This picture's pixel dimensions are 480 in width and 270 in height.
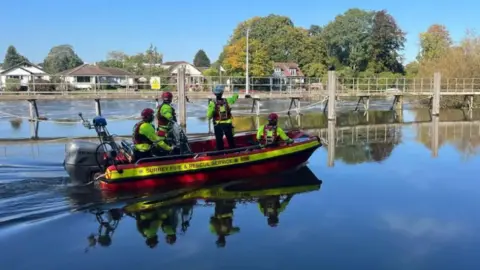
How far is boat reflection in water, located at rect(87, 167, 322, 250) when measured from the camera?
276 inches

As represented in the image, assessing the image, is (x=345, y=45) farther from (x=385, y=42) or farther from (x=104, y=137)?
(x=104, y=137)

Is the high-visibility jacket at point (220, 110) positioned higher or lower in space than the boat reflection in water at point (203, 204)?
higher

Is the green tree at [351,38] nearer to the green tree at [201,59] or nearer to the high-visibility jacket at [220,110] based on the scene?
the green tree at [201,59]

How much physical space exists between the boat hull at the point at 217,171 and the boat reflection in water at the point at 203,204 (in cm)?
18

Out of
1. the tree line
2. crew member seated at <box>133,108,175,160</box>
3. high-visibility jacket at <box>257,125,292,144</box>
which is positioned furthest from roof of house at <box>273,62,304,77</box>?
crew member seated at <box>133,108,175,160</box>

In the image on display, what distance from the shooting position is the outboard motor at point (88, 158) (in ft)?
27.6

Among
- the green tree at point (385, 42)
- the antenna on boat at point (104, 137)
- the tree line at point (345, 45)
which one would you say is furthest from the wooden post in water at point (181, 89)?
the green tree at point (385, 42)

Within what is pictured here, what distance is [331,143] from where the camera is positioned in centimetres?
1585

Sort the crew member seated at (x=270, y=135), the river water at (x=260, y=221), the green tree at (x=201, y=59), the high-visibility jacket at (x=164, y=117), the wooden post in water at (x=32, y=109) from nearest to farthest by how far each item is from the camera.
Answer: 1. the river water at (x=260, y=221)
2. the high-visibility jacket at (x=164, y=117)
3. the crew member seated at (x=270, y=135)
4. the wooden post in water at (x=32, y=109)
5. the green tree at (x=201, y=59)

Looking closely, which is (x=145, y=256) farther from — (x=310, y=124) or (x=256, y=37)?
(x=256, y=37)

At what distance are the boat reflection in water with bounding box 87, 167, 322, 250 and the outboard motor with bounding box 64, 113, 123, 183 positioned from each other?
0.96m

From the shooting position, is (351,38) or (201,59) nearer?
(351,38)

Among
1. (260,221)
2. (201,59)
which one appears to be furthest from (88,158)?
(201,59)

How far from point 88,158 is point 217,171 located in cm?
250
